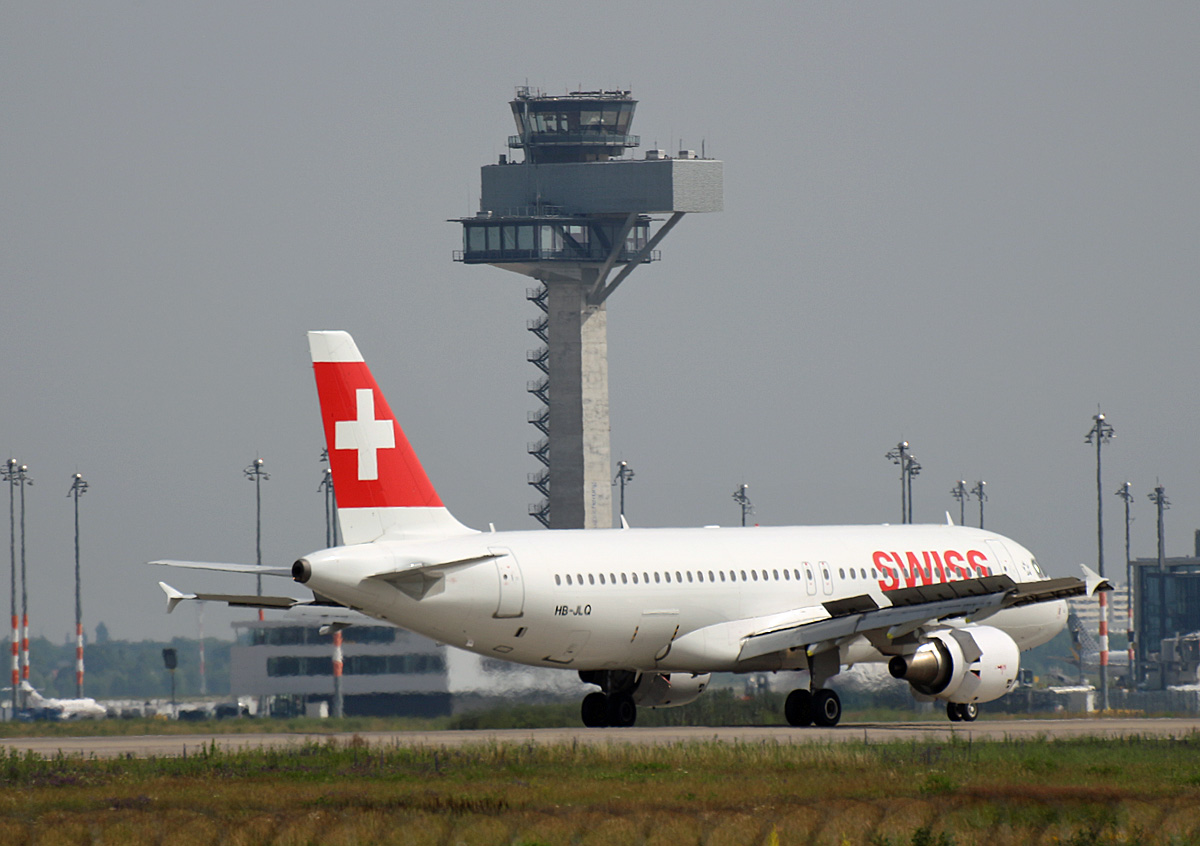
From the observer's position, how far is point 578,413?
433 ft

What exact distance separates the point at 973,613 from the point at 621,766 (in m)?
13.0

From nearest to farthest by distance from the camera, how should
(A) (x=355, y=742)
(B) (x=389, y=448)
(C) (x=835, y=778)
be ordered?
1. (C) (x=835, y=778)
2. (A) (x=355, y=742)
3. (B) (x=389, y=448)

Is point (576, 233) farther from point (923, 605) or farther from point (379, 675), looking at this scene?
point (923, 605)

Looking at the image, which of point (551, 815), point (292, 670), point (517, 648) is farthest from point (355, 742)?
point (292, 670)

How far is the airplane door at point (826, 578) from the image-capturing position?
4691 centimetres

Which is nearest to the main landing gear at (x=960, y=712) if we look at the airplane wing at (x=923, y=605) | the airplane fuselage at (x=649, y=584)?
the airplane fuselage at (x=649, y=584)

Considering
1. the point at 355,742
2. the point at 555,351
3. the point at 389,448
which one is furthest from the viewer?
the point at 555,351

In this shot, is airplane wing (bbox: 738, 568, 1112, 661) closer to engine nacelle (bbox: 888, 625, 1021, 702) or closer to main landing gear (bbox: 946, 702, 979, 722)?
engine nacelle (bbox: 888, 625, 1021, 702)

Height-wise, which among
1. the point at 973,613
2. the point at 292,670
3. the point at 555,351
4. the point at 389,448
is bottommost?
the point at 292,670

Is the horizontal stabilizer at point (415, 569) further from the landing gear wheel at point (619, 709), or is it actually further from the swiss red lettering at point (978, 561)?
the swiss red lettering at point (978, 561)

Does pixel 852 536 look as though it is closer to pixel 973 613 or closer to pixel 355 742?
pixel 973 613

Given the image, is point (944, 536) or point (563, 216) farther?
point (563, 216)

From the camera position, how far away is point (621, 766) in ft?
107

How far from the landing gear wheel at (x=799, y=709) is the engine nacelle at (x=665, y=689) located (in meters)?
Result: 2.25
